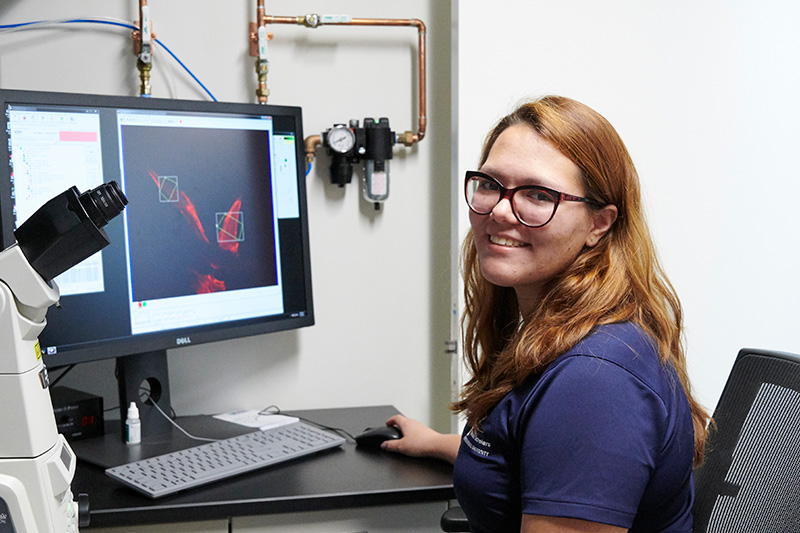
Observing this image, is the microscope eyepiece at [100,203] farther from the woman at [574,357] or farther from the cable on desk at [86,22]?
the cable on desk at [86,22]

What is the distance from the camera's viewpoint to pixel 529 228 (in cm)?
118

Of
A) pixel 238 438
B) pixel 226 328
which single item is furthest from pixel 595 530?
pixel 226 328

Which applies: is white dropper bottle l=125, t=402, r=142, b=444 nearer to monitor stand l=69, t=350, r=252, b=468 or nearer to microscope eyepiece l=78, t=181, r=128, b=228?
monitor stand l=69, t=350, r=252, b=468

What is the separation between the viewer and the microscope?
786 mm

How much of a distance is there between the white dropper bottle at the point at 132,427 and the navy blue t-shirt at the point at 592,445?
778mm

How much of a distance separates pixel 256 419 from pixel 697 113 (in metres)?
1.40

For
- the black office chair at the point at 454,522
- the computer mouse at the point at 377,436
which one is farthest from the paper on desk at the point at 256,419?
the black office chair at the point at 454,522

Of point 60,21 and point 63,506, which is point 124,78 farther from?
point 63,506

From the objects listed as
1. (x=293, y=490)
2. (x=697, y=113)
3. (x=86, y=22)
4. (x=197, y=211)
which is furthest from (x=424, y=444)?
(x=86, y=22)

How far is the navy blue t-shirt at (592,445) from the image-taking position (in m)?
0.96

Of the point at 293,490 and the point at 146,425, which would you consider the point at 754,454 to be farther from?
the point at 146,425

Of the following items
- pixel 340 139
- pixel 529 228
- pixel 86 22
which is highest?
pixel 86 22

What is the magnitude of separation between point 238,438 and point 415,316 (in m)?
0.69

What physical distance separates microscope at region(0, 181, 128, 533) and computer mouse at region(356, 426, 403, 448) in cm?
85
